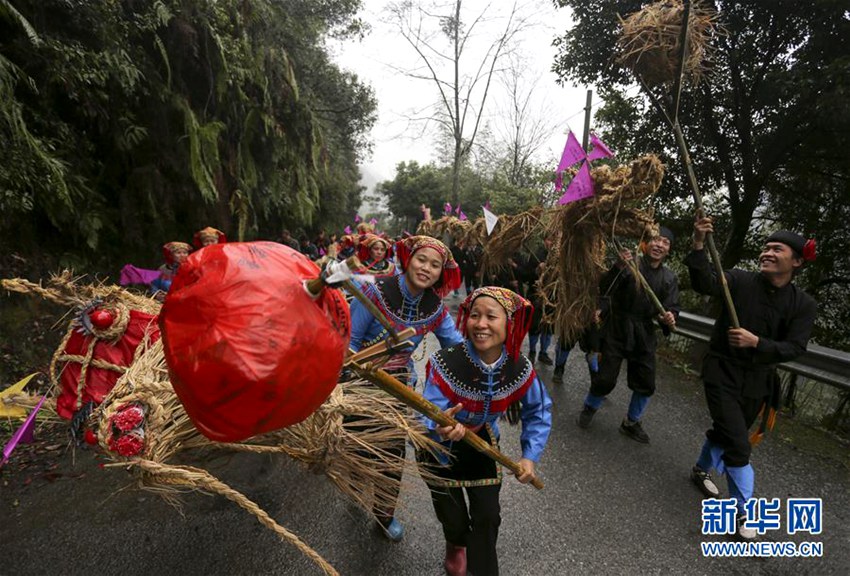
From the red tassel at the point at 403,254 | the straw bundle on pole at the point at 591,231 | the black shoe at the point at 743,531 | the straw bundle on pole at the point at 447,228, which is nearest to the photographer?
the black shoe at the point at 743,531

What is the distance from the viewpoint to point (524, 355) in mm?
2600

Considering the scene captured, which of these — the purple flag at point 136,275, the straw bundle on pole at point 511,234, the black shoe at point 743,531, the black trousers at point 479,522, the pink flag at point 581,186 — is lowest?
the black shoe at point 743,531

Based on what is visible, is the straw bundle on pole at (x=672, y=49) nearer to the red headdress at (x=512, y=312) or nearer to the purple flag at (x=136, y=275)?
the red headdress at (x=512, y=312)

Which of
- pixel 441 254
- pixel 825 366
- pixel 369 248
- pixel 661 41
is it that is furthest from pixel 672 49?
pixel 369 248

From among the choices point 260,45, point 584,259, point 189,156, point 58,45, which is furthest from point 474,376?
point 260,45

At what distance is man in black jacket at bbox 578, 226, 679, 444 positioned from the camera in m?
3.56

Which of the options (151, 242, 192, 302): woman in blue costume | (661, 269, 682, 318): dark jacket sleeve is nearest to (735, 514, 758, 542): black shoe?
(661, 269, 682, 318): dark jacket sleeve

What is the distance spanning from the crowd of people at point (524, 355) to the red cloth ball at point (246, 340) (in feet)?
0.57

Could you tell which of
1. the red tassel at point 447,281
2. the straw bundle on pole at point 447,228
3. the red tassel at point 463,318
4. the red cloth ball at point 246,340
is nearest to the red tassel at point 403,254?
the red tassel at point 447,281

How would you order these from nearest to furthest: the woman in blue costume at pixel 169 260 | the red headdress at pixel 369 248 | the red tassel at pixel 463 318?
the red tassel at pixel 463 318, the woman in blue costume at pixel 169 260, the red headdress at pixel 369 248

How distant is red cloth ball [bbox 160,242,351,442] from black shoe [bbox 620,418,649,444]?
3779 millimetres

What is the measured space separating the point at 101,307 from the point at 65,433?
7.33ft

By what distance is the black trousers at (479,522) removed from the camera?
6.48 feet

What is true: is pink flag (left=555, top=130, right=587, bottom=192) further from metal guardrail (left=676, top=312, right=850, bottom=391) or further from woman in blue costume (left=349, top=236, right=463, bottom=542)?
metal guardrail (left=676, top=312, right=850, bottom=391)
